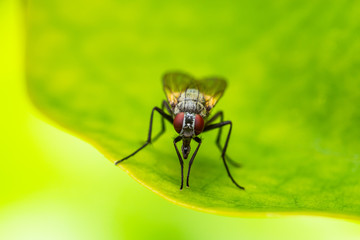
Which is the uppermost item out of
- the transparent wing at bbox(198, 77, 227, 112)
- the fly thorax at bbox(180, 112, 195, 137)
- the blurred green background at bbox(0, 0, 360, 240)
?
the transparent wing at bbox(198, 77, 227, 112)

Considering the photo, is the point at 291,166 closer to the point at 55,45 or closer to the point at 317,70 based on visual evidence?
the point at 317,70

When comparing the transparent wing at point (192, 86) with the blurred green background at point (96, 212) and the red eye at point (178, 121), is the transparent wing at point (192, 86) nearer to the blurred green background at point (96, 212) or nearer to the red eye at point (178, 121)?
the red eye at point (178, 121)

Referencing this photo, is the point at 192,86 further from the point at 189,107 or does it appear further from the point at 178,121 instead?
the point at 178,121

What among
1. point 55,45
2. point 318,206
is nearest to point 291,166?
point 318,206

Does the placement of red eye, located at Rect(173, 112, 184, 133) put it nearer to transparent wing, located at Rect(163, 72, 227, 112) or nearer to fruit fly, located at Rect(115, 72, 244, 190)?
fruit fly, located at Rect(115, 72, 244, 190)

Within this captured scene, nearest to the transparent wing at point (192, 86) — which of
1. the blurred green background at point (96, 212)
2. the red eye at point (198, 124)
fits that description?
the red eye at point (198, 124)

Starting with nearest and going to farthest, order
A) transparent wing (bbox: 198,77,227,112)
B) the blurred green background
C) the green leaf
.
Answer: the blurred green background, the green leaf, transparent wing (bbox: 198,77,227,112)

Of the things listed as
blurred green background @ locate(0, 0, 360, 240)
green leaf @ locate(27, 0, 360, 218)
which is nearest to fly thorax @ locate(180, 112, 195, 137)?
green leaf @ locate(27, 0, 360, 218)
